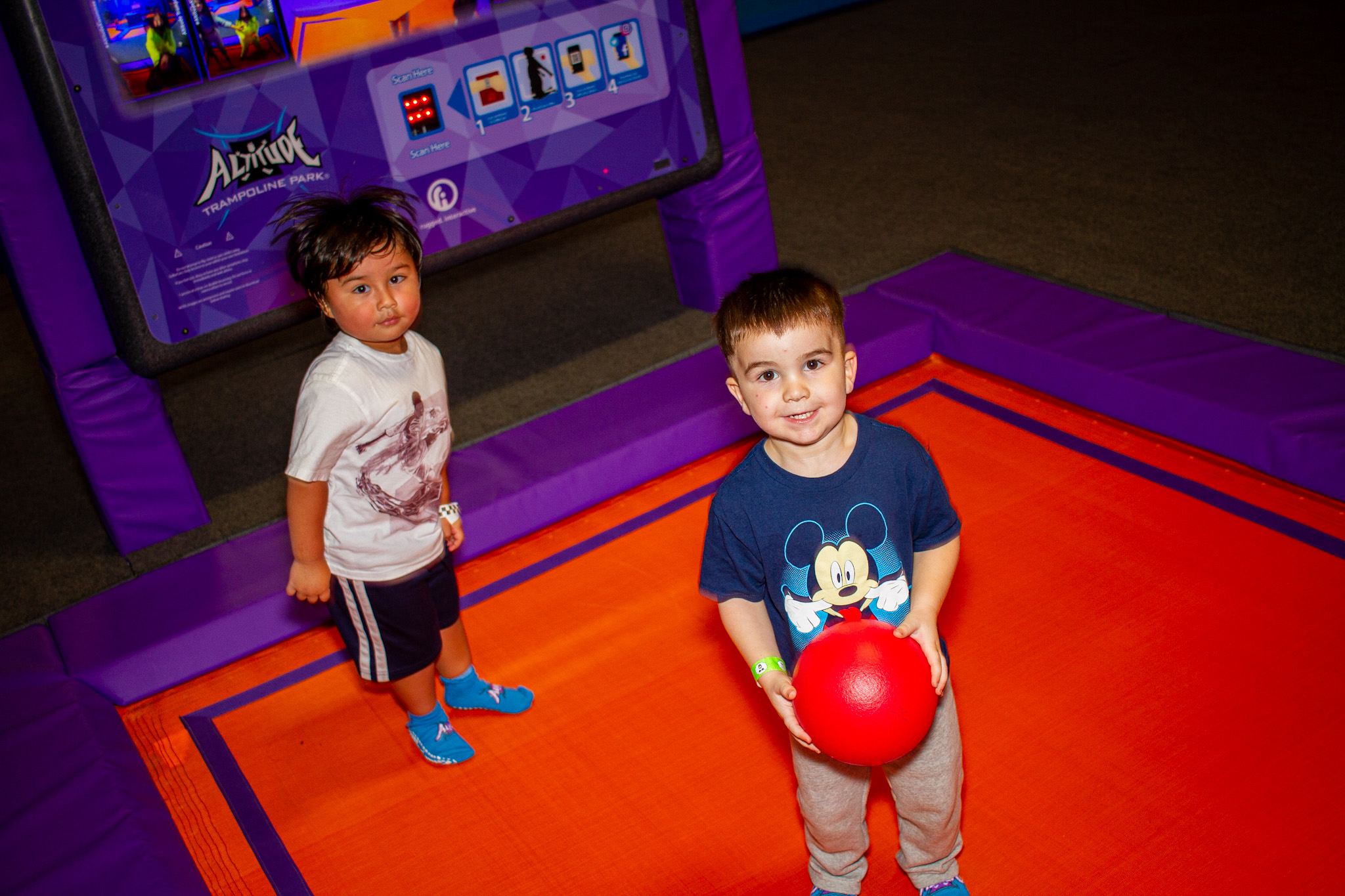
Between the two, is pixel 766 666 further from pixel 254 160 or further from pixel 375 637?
pixel 254 160

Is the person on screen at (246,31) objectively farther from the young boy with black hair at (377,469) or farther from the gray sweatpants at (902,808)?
the gray sweatpants at (902,808)

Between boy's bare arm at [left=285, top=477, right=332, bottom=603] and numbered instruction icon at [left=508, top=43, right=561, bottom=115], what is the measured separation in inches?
69.1

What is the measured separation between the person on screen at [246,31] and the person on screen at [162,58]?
141 millimetres

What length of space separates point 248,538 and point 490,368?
4.73ft

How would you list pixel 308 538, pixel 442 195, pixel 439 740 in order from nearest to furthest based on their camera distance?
pixel 308 538
pixel 439 740
pixel 442 195

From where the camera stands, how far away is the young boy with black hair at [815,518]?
1.55 metres

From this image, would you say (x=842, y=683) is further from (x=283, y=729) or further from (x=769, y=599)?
(x=283, y=729)

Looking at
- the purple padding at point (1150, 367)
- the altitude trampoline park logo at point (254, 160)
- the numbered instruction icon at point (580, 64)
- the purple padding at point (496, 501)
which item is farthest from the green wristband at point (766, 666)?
the numbered instruction icon at point (580, 64)

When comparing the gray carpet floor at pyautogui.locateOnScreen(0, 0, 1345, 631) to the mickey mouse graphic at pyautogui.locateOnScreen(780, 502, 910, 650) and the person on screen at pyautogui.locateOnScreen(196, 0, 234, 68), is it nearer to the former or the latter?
the person on screen at pyautogui.locateOnScreen(196, 0, 234, 68)

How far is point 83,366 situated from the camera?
3006mm

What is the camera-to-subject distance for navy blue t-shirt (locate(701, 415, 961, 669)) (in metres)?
1.59

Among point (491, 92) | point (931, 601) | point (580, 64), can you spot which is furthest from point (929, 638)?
point (580, 64)

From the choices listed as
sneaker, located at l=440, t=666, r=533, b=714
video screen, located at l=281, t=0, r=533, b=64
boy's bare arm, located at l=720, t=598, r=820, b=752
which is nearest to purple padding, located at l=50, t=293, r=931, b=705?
sneaker, located at l=440, t=666, r=533, b=714

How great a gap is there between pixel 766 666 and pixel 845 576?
7.0 inches
